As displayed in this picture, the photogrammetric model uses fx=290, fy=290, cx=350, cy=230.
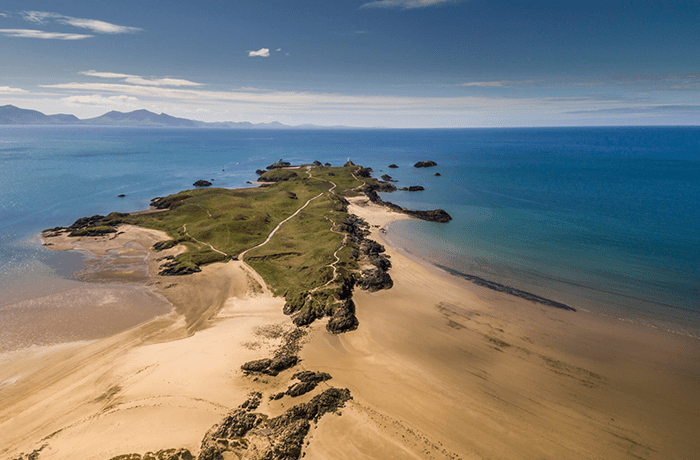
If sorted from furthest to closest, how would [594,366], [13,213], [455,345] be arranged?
[13,213], [455,345], [594,366]

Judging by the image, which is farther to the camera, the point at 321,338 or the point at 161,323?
the point at 161,323

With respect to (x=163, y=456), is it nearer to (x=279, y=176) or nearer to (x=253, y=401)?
(x=253, y=401)

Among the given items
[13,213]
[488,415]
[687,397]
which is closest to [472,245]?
[687,397]

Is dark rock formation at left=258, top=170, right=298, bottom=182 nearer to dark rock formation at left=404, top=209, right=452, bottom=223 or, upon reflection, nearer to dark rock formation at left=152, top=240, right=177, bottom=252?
dark rock formation at left=404, top=209, right=452, bottom=223

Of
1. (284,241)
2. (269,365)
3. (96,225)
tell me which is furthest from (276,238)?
(96,225)

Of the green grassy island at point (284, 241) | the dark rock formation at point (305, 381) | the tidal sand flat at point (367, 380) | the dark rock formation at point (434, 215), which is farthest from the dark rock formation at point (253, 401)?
the dark rock formation at point (434, 215)

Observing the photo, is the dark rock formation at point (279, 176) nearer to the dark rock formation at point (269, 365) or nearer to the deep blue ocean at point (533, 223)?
the deep blue ocean at point (533, 223)

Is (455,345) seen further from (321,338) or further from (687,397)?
(687,397)
